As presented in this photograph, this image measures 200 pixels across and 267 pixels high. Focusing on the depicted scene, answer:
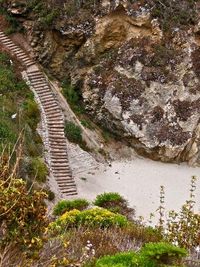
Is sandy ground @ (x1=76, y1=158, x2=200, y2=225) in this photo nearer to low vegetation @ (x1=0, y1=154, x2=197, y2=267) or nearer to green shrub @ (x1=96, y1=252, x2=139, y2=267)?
low vegetation @ (x1=0, y1=154, x2=197, y2=267)

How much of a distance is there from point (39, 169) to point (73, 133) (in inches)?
201

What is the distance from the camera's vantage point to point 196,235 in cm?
1152

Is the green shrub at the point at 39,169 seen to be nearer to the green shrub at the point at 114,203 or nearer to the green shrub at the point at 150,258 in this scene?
the green shrub at the point at 114,203

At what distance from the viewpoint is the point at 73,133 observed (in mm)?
35562

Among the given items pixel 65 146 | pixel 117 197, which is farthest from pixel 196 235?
pixel 65 146

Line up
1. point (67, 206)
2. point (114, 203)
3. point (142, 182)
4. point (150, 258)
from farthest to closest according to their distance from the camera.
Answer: point (142, 182) → point (114, 203) → point (67, 206) → point (150, 258)

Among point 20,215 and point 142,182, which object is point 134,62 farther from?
point 20,215

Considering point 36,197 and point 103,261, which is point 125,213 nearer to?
point 103,261

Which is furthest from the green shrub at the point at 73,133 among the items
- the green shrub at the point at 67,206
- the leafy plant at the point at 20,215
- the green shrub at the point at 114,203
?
the leafy plant at the point at 20,215

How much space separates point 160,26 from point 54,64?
8.20 m

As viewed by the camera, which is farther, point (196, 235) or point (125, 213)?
point (125, 213)

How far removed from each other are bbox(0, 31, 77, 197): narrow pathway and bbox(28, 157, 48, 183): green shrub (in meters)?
0.87

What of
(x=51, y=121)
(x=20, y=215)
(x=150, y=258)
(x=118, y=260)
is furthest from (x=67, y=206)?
(x=20, y=215)

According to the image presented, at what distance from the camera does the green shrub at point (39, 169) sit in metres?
29.9
